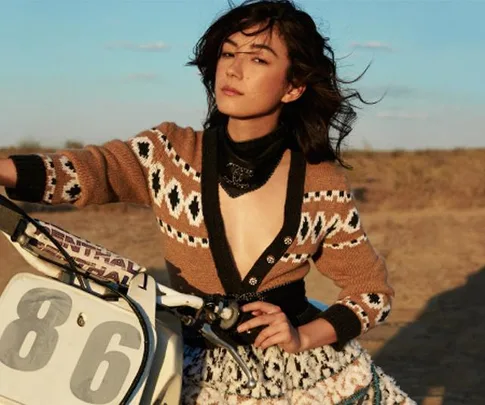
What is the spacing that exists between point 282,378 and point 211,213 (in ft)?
1.79

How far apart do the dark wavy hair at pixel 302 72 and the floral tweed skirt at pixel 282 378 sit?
0.65 meters

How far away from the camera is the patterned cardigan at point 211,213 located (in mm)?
3375

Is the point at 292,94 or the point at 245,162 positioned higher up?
the point at 292,94

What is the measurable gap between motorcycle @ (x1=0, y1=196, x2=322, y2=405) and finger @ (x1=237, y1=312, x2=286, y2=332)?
20 cm

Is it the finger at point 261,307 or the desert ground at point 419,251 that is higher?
the finger at point 261,307

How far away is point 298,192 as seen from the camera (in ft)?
11.7

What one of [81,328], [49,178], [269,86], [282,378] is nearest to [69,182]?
[49,178]

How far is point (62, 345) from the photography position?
2771 millimetres

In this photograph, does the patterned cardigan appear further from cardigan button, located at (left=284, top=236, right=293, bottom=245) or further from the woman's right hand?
the woman's right hand

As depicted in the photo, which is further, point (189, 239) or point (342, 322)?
point (342, 322)

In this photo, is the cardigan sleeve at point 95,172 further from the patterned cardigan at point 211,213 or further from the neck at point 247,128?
the neck at point 247,128

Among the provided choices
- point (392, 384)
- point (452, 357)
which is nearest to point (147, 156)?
point (392, 384)

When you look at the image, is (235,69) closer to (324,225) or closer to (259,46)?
(259,46)

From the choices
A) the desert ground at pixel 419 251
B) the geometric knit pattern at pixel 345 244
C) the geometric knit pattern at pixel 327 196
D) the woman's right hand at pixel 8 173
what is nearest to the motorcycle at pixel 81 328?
A: the woman's right hand at pixel 8 173
